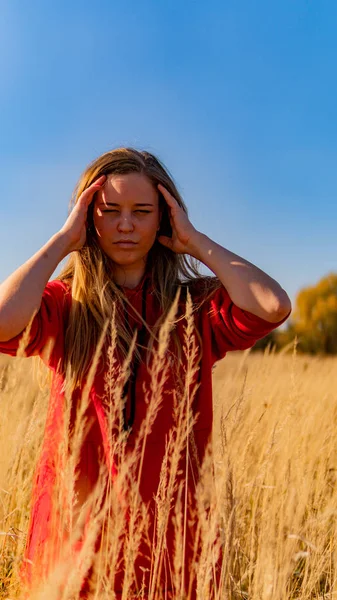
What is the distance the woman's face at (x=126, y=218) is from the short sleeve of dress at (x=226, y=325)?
0.33 meters

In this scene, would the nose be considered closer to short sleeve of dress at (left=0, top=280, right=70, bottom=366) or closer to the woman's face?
the woman's face

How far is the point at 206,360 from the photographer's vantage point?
1881 mm

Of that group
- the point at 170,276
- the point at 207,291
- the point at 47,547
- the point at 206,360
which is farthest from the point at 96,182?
the point at 47,547

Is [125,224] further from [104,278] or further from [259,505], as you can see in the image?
[259,505]

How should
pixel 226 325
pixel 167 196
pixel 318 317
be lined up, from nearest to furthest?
1. pixel 226 325
2. pixel 167 196
3. pixel 318 317

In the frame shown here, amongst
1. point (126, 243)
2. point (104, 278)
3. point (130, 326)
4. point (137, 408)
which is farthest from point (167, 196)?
point (137, 408)

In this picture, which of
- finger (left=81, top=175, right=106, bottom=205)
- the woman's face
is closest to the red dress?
the woman's face

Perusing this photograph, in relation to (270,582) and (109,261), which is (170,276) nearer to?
(109,261)

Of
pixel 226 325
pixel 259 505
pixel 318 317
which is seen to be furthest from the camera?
pixel 318 317

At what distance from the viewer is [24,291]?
1.70m

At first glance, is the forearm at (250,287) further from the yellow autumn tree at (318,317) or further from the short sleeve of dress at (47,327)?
the yellow autumn tree at (318,317)

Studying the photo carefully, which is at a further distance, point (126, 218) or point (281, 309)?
point (126, 218)

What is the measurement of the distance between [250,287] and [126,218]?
0.51 meters

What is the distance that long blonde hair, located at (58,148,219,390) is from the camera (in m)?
1.85
